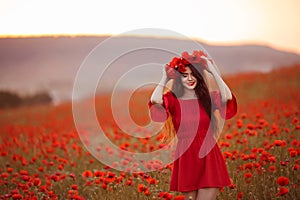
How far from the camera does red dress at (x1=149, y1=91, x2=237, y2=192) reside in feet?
10.3

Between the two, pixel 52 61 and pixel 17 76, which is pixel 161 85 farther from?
pixel 52 61

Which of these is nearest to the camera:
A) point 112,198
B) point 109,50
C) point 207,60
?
point 207,60

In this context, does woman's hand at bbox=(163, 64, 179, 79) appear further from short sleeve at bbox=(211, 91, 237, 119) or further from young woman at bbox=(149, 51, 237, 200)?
short sleeve at bbox=(211, 91, 237, 119)

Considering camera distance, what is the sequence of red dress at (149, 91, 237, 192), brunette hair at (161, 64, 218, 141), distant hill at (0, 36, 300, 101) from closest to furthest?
red dress at (149, 91, 237, 192)
brunette hair at (161, 64, 218, 141)
distant hill at (0, 36, 300, 101)

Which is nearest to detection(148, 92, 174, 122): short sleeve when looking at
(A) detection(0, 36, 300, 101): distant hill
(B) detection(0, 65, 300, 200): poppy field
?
(B) detection(0, 65, 300, 200): poppy field

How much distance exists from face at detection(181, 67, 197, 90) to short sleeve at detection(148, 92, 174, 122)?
13 cm

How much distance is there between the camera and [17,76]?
10.4 metres

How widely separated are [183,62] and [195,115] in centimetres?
38

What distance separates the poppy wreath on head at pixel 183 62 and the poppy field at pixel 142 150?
788 millimetres

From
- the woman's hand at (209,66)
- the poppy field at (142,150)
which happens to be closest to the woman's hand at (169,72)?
the woman's hand at (209,66)

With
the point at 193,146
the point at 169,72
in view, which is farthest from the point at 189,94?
the point at 193,146

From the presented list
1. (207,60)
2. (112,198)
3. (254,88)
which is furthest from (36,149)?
(254,88)

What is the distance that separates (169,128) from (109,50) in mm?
3027

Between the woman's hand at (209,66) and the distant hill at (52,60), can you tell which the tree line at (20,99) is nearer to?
the distant hill at (52,60)
